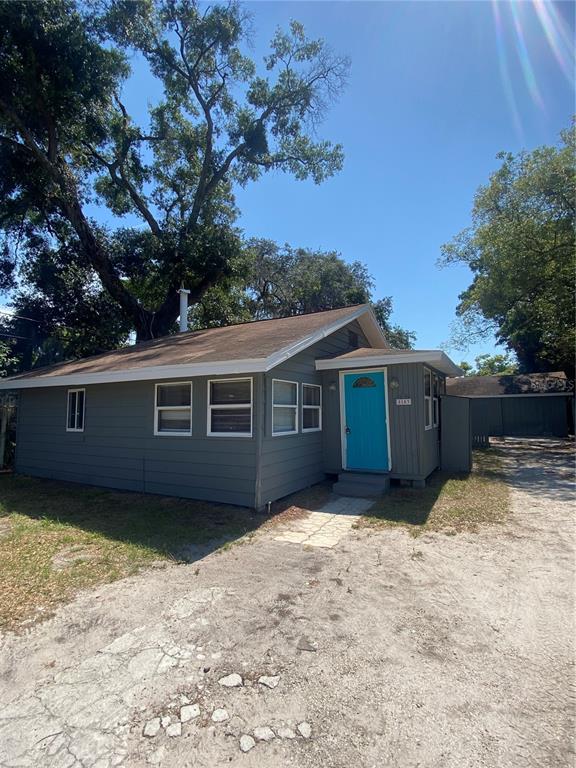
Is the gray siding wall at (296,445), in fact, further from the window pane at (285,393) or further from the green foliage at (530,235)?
the green foliage at (530,235)

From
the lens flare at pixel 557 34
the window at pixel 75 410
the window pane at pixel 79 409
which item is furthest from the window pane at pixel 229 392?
the lens flare at pixel 557 34

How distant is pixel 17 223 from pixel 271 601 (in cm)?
1927

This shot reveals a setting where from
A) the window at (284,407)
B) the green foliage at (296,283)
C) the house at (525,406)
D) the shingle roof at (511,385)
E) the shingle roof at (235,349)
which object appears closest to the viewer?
the shingle roof at (235,349)

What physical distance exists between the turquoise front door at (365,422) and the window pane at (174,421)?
132 inches

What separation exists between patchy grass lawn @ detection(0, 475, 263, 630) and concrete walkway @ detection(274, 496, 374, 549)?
1.95 feet

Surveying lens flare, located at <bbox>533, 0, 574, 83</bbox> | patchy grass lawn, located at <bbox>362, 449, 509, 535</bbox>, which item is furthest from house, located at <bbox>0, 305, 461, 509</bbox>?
lens flare, located at <bbox>533, 0, 574, 83</bbox>

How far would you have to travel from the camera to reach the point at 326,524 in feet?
19.8

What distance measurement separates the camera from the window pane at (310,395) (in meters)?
8.26

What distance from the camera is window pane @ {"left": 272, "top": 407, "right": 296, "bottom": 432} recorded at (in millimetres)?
7050

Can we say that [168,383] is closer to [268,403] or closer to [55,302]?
[268,403]

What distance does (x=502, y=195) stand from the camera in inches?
654

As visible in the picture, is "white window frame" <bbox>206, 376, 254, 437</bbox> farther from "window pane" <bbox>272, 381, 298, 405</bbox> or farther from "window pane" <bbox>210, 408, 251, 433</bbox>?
"window pane" <bbox>272, 381, 298, 405</bbox>

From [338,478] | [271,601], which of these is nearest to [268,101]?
[338,478]

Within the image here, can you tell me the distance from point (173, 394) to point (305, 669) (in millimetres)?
5676
